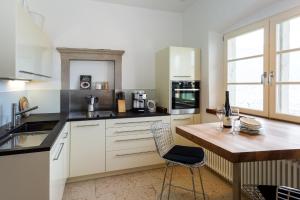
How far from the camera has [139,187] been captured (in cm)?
237

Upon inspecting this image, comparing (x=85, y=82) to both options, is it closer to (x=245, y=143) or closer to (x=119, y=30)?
(x=119, y=30)

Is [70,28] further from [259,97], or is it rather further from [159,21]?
[259,97]

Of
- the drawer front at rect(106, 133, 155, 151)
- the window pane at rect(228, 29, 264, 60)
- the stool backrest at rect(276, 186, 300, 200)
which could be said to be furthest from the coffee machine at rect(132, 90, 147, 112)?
the stool backrest at rect(276, 186, 300, 200)

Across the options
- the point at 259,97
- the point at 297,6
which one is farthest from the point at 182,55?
the point at 297,6

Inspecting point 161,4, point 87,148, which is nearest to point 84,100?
point 87,148

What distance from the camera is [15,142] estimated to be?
162cm

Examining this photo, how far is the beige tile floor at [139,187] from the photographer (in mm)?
2176

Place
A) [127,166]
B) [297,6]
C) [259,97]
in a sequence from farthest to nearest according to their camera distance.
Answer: [127,166]
[259,97]
[297,6]

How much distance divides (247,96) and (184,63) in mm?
981

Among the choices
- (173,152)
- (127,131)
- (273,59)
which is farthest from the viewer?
(127,131)

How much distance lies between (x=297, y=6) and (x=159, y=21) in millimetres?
2066

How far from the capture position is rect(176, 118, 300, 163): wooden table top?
1112 millimetres

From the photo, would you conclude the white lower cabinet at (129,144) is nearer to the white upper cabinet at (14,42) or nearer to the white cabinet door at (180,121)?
the white cabinet door at (180,121)

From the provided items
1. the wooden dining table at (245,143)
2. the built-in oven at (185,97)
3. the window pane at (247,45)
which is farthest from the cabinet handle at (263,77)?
the built-in oven at (185,97)
